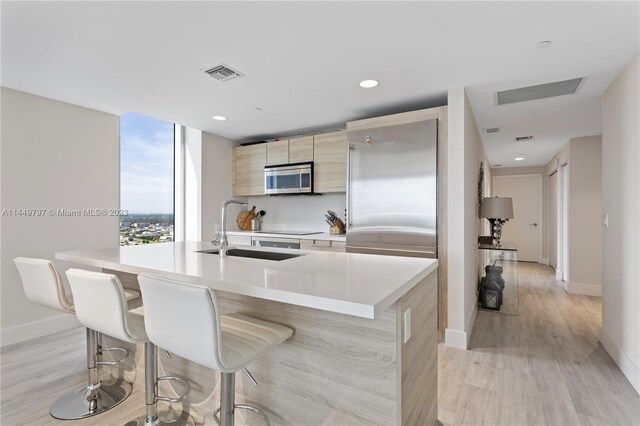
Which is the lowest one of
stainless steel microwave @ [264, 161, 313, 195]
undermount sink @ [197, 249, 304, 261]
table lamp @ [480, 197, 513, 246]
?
undermount sink @ [197, 249, 304, 261]

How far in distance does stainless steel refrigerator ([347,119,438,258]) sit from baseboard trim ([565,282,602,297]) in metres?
3.19

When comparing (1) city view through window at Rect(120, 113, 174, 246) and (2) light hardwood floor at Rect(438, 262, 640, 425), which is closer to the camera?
(2) light hardwood floor at Rect(438, 262, 640, 425)

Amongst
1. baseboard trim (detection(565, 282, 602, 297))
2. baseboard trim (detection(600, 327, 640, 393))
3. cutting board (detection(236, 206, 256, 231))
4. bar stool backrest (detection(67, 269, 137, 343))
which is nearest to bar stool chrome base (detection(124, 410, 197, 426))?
bar stool backrest (detection(67, 269, 137, 343))

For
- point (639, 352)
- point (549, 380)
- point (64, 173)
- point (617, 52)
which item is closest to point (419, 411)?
point (549, 380)

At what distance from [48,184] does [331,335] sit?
11.1 feet

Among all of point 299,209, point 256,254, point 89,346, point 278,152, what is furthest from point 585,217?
point 89,346

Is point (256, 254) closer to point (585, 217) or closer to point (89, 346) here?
point (89, 346)

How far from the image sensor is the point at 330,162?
3.96 m

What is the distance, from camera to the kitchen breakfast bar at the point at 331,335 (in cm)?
122

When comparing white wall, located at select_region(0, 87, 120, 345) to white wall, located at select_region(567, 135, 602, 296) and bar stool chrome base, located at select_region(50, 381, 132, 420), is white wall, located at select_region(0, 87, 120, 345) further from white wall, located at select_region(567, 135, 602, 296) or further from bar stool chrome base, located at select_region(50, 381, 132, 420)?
white wall, located at select_region(567, 135, 602, 296)

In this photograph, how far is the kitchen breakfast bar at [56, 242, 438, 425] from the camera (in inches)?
48.2

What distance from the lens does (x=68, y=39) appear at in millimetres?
2012

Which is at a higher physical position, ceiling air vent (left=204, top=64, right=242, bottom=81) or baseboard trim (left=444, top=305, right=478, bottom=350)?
ceiling air vent (left=204, top=64, right=242, bottom=81)

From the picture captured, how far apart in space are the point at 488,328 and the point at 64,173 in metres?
4.76
